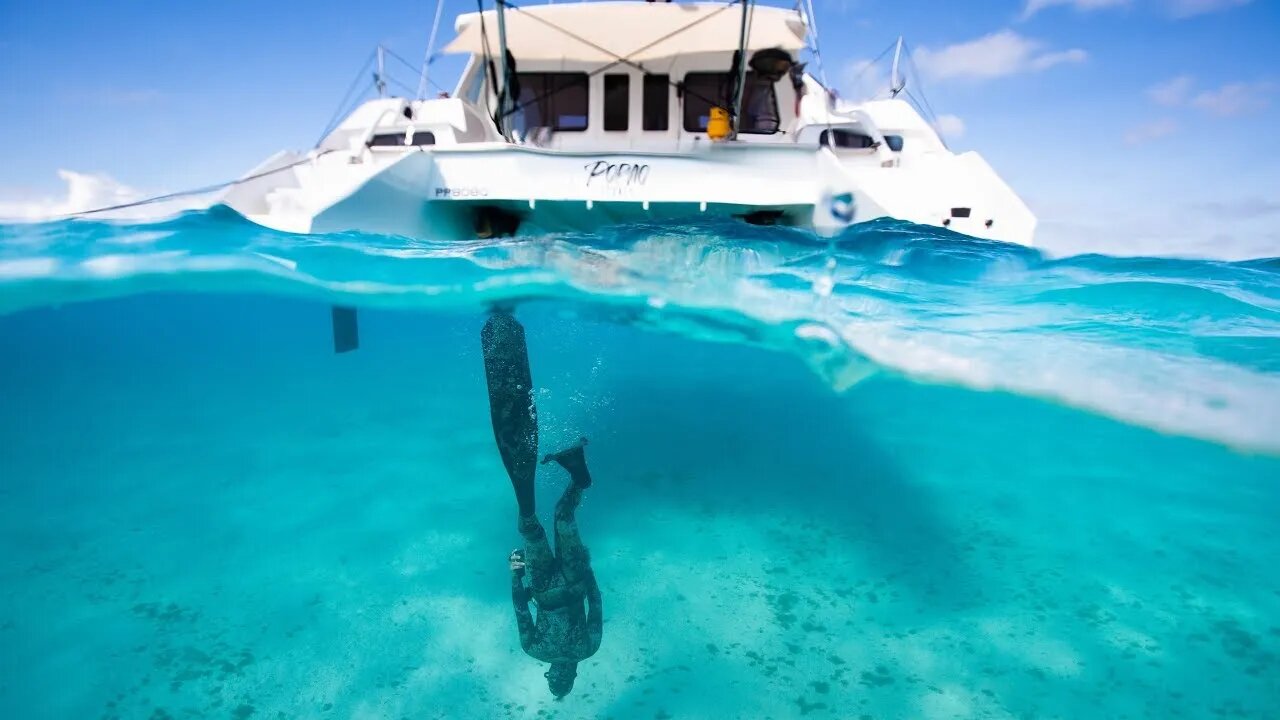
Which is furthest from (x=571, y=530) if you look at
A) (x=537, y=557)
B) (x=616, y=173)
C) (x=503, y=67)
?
(x=503, y=67)

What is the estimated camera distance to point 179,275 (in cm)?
1057

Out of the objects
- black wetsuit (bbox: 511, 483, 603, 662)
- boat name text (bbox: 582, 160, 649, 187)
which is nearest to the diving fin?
boat name text (bbox: 582, 160, 649, 187)

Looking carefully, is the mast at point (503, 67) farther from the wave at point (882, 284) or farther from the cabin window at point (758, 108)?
the cabin window at point (758, 108)

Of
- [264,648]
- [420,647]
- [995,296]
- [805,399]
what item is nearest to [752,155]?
[995,296]

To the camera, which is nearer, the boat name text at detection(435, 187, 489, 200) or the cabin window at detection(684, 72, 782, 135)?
the boat name text at detection(435, 187, 489, 200)

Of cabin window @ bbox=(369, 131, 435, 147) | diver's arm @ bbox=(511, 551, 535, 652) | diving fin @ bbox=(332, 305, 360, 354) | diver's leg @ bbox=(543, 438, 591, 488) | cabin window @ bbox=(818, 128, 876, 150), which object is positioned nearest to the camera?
diver's arm @ bbox=(511, 551, 535, 652)

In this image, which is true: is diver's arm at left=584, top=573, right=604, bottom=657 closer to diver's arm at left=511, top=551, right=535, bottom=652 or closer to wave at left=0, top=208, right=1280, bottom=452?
diver's arm at left=511, top=551, right=535, bottom=652

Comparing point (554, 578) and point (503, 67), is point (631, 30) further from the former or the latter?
Result: point (554, 578)

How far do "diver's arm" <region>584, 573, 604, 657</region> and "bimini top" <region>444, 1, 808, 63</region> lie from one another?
25.1 feet

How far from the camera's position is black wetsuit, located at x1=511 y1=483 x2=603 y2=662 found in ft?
23.1

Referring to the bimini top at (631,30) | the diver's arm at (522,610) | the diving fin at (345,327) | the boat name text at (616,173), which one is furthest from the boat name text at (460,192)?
the diving fin at (345,327)

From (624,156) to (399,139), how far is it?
265 inches

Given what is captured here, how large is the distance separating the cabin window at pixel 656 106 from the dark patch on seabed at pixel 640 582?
3.84m

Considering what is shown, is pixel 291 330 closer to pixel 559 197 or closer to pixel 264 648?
pixel 264 648
